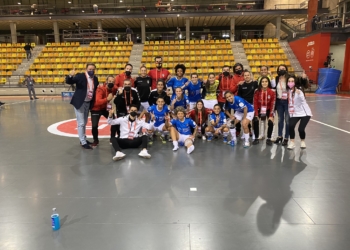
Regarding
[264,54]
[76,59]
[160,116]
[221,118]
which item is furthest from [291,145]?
[76,59]

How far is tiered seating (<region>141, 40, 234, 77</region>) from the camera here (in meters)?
18.1

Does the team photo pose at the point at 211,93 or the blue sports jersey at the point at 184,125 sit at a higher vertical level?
the team photo pose at the point at 211,93

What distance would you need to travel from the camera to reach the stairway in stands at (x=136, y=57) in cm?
1895

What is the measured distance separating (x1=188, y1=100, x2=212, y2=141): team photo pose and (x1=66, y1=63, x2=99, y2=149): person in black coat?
2198mm

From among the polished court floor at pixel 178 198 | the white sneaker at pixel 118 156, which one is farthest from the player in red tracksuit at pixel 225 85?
the white sneaker at pixel 118 156

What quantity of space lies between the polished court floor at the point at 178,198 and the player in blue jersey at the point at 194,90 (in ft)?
4.67

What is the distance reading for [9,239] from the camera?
7.87 feet

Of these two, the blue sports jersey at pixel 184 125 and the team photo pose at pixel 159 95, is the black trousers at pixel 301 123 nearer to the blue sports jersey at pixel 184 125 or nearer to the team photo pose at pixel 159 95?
the blue sports jersey at pixel 184 125

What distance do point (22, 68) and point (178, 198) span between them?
68.9 ft

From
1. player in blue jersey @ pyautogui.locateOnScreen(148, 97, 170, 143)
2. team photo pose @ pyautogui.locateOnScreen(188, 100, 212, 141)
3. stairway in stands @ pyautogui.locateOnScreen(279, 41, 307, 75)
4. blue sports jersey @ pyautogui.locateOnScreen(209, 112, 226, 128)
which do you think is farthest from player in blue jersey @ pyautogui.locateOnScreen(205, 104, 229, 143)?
stairway in stands @ pyautogui.locateOnScreen(279, 41, 307, 75)

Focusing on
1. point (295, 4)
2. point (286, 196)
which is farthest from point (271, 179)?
point (295, 4)

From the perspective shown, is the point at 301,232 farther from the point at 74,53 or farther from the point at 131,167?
the point at 74,53

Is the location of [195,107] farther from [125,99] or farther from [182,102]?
[125,99]

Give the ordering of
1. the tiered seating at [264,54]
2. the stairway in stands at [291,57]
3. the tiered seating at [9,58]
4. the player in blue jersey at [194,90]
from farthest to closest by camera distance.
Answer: the tiered seating at [9,58], the tiered seating at [264,54], the stairway in stands at [291,57], the player in blue jersey at [194,90]
